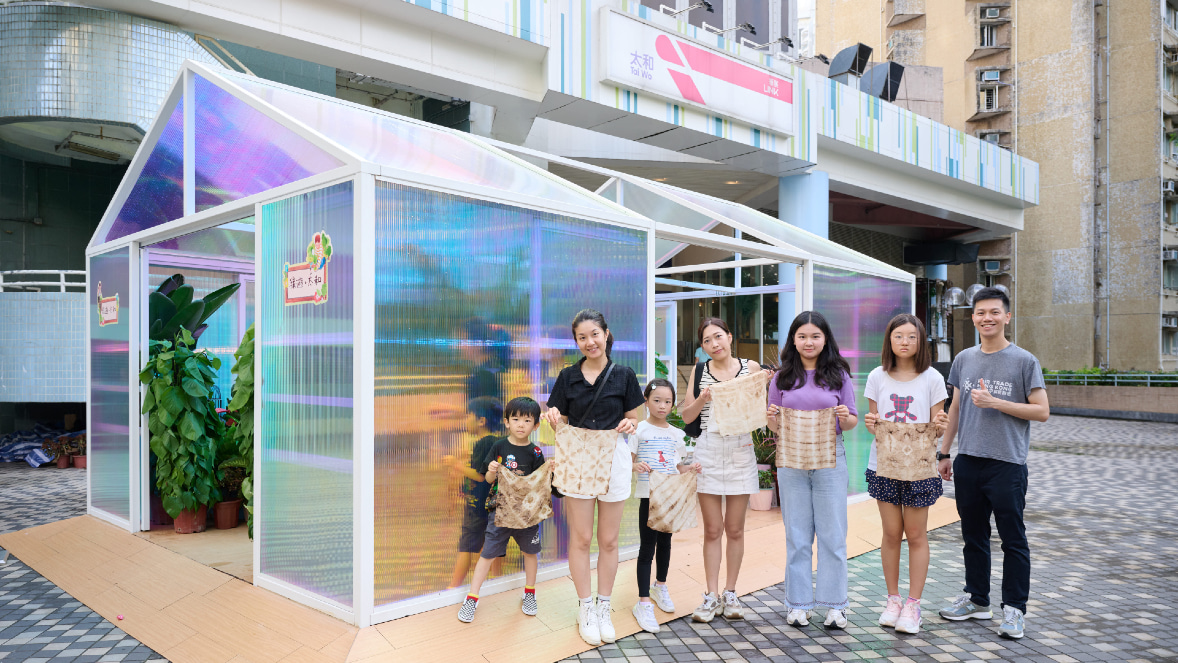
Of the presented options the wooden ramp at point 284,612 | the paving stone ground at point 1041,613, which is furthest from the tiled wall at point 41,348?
the paving stone ground at point 1041,613

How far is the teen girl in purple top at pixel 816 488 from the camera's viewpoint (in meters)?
3.99

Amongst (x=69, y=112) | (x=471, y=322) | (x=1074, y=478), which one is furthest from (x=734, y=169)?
(x=471, y=322)

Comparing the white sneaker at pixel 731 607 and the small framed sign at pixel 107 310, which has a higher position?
the small framed sign at pixel 107 310

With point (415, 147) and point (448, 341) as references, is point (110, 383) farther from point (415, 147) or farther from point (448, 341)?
point (448, 341)

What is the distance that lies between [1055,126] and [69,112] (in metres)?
28.5

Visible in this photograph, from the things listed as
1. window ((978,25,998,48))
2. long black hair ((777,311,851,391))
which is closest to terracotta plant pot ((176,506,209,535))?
long black hair ((777,311,851,391))

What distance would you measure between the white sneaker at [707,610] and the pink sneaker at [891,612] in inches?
34.1

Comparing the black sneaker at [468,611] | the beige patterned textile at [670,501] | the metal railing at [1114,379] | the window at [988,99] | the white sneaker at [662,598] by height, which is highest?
the window at [988,99]

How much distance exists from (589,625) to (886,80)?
64.5ft

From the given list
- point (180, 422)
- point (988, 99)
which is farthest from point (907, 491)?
point (988, 99)

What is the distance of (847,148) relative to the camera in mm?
15188

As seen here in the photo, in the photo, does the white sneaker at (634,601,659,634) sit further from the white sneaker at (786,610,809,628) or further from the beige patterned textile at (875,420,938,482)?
the beige patterned textile at (875,420,938,482)

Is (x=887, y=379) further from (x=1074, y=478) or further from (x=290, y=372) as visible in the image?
(x=1074, y=478)

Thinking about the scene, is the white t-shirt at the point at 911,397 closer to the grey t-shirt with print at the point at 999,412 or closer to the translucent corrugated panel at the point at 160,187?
the grey t-shirt with print at the point at 999,412
